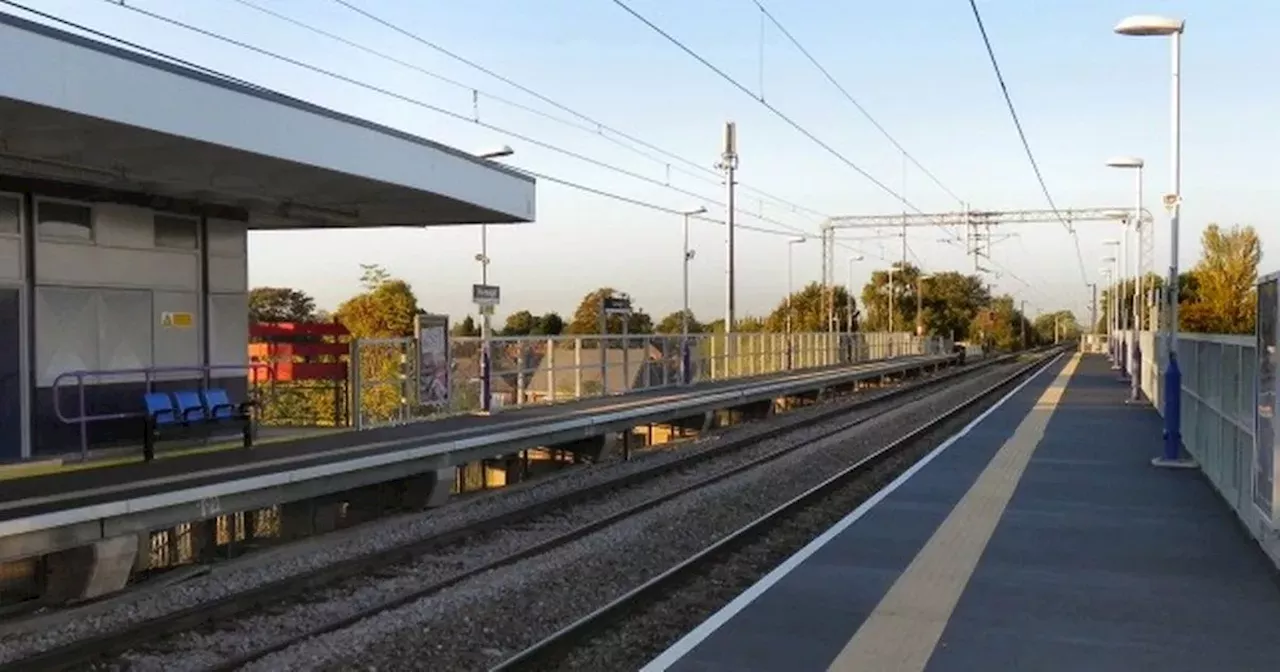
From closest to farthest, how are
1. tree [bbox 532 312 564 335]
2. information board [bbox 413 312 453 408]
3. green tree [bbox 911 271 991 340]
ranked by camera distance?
information board [bbox 413 312 453 408] < tree [bbox 532 312 564 335] < green tree [bbox 911 271 991 340]

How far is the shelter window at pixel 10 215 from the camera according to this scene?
13.0 m

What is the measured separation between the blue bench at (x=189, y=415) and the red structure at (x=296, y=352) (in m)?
2.96

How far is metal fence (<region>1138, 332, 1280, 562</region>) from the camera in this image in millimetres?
10016

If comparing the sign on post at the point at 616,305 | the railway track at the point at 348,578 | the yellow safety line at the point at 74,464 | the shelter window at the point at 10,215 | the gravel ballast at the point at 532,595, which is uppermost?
the shelter window at the point at 10,215

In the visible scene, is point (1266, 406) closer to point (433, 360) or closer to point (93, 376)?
point (93, 376)

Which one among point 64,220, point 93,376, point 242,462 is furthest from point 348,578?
point 64,220

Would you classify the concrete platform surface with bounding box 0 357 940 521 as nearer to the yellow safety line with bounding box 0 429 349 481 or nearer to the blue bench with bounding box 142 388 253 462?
the yellow safety line with bounding box 0 429 349 481

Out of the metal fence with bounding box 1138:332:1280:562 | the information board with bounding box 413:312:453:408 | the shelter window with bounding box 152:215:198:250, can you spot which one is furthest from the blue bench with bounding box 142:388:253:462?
the metal fence with bounding box 1138:332:1280:562

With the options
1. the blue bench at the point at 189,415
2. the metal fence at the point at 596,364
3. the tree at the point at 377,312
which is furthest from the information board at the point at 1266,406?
the tree at the point at 377,312

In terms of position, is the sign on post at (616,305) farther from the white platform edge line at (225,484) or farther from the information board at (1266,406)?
the information board at (1266,406)

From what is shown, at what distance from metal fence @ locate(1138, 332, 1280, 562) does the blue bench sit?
11642 mm

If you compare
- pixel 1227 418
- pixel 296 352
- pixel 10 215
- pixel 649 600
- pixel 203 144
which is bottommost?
pixel 649 600

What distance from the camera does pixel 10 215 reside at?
1309 cm

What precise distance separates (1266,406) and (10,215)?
13054mm
